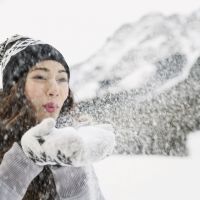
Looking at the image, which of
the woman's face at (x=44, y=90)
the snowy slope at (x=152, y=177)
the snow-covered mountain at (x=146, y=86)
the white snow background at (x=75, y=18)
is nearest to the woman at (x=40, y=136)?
the woman's face at (x=44, y=90)

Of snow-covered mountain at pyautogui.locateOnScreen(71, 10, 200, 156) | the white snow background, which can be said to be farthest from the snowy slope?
the white snow background

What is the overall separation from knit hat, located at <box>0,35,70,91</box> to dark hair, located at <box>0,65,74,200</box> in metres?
0.02

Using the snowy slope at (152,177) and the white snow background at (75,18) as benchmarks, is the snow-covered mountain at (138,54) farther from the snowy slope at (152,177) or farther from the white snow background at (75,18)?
the snowy slope at (152,177)

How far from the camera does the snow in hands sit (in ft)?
2.98

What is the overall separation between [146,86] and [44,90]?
129 cm

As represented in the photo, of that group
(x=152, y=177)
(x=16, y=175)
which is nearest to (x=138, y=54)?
(x=152, y=177)

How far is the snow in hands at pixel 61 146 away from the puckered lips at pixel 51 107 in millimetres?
191

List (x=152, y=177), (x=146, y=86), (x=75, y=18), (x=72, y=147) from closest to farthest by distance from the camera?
1. (x=72, y=147)
2. (x=152, y=177)
3. (x=146, y=86)
4. (x=75, y=18)

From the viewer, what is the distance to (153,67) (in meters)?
2.49

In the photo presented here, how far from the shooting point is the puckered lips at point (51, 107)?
114cm

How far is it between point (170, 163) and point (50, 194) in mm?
989

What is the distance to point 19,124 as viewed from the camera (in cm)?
112

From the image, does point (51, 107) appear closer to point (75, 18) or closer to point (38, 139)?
point (38, 139)

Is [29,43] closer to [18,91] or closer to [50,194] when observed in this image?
[18,91]
